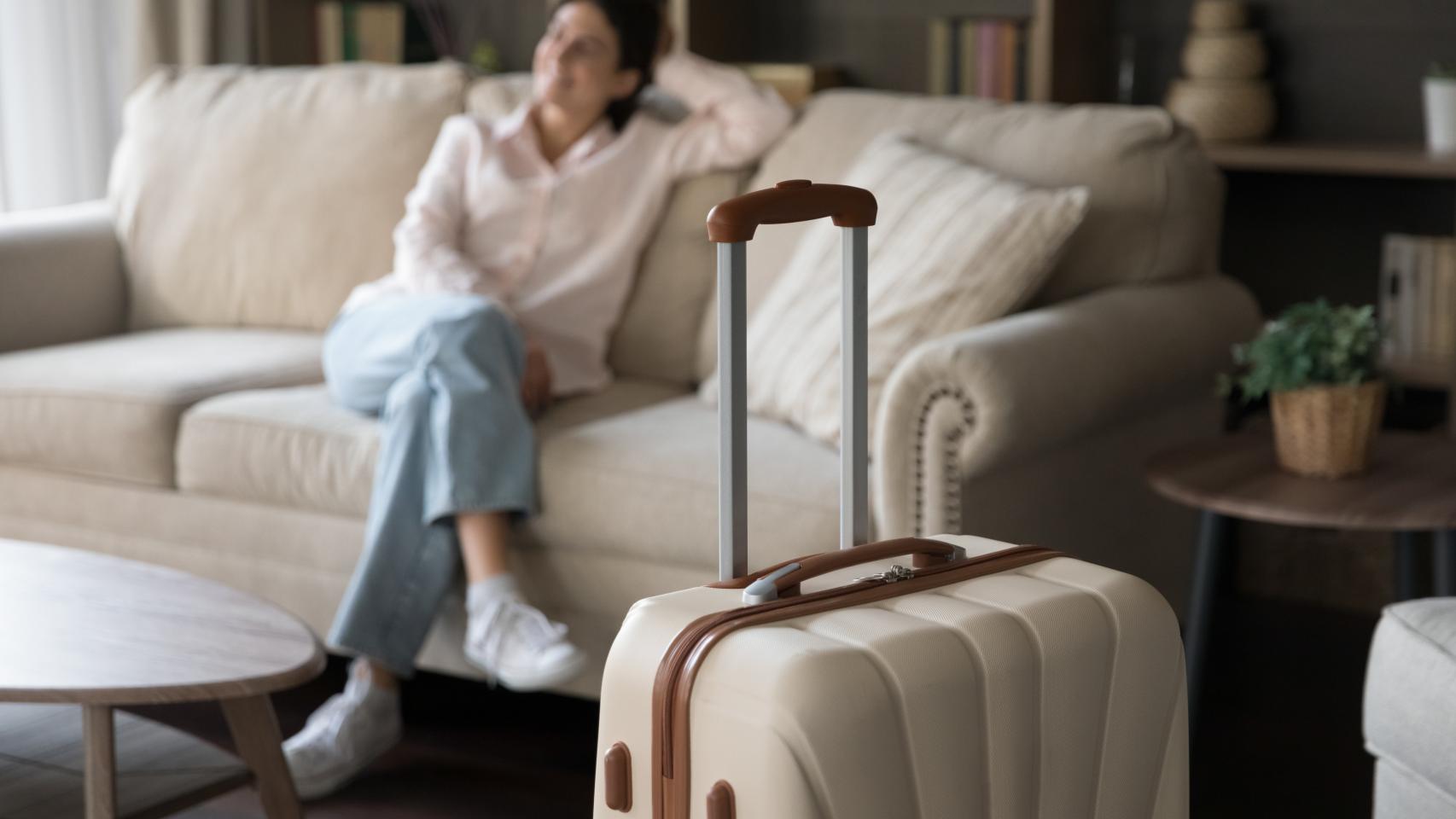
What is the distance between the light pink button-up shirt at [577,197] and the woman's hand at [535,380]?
0.55 feet

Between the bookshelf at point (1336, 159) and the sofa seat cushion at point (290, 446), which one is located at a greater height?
the bookshelf at point (1336, 159)

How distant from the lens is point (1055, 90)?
9.96ft

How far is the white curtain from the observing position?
11.5 ft

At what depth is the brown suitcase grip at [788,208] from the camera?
1045 millimetres

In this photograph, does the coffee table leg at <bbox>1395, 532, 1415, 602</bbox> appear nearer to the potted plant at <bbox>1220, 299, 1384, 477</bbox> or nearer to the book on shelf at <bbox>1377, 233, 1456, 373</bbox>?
the potted plant at <bbox>1220, 299, 1384, 477</bbox>

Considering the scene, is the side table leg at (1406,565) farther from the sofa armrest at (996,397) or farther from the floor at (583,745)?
the sofa armrest at (996,397)

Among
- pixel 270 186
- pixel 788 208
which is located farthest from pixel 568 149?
pixel 788 208

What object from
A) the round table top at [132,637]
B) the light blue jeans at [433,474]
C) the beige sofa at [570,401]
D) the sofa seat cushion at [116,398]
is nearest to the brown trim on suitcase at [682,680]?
the round table top at [132,637]

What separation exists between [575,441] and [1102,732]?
3.74 ft

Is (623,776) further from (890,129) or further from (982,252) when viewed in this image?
(890,129)

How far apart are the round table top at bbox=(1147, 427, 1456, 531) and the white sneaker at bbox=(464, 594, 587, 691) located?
0.76 m

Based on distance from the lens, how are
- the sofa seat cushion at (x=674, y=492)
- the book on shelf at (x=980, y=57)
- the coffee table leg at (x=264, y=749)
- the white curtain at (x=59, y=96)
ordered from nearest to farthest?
the coffee table leg at (x=264, y=749) → the sofa seat cushion at (x=674, y=492) → the book on shelf at (x=980, y=57) → the white curtain at (x=59, y=96)

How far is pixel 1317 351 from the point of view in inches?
77.5

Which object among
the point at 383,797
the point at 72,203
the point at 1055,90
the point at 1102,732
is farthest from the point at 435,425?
the point at 72,203
